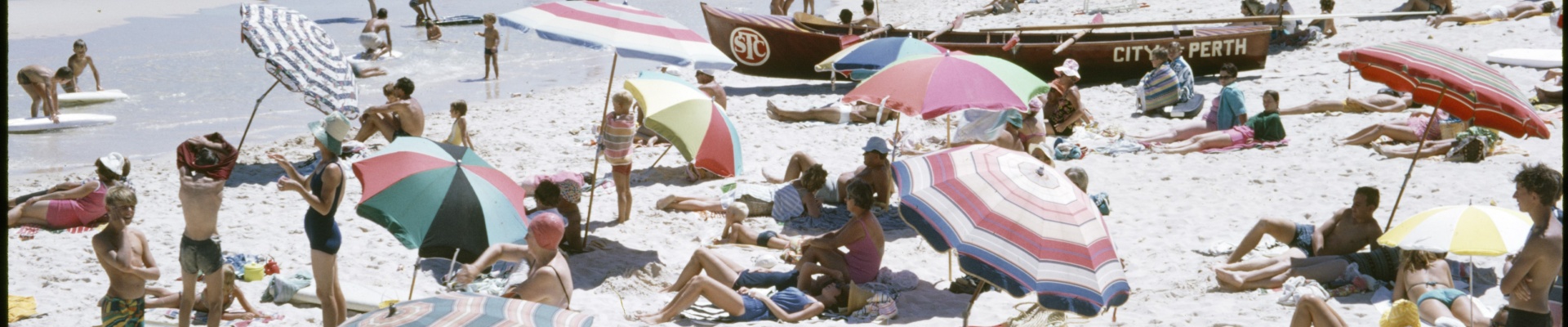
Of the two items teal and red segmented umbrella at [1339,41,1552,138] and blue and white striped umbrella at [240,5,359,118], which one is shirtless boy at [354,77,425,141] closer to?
blue and white striped umbrella at [240,5,359,118]

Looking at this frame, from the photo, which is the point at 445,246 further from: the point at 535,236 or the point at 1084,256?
the point at 1084,256

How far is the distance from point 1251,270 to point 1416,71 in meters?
1.46

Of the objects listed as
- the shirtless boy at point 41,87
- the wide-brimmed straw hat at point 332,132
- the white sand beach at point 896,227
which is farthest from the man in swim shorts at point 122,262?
the shirtless boy at point 41,87

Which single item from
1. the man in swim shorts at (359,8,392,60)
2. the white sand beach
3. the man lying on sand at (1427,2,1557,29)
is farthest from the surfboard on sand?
the man lying on sand at (1427,2,1557,29)

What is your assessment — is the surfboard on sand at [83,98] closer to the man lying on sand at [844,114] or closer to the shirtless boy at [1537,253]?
the man lying on sand at [844,114]

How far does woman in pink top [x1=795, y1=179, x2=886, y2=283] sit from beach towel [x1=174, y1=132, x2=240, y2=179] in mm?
3120

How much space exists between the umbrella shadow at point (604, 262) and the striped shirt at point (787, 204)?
1130mm

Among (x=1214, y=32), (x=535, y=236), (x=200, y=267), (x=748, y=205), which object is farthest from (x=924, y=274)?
(x=1214, y=32)

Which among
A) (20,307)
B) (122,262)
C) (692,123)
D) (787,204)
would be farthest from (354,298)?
(787,204)

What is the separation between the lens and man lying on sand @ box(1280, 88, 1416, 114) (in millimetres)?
12102

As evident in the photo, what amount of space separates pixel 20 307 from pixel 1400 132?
9.96m

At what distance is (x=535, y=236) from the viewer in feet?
20.1

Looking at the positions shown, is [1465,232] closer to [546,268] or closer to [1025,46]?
[546,268]

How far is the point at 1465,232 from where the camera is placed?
6.06 m
